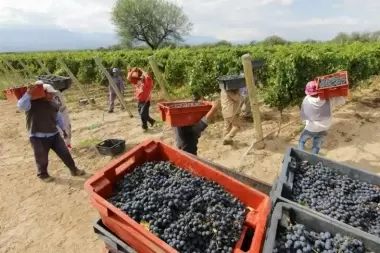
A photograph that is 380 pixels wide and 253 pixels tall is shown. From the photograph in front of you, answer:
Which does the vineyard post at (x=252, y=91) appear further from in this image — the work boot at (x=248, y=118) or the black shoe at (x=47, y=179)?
the black shoe at (x=47, y=179)

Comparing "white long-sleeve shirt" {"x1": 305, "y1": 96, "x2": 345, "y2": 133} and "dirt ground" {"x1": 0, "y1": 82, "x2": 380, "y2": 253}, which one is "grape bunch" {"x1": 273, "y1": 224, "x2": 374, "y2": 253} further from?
"white long-sleeve shirt" {"x1": 305, "y1": 96, "x2": 345, "y2": 133}

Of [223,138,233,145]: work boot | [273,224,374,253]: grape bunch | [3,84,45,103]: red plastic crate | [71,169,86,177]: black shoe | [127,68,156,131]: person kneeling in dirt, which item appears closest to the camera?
[273,224,374,253]: grape bunch

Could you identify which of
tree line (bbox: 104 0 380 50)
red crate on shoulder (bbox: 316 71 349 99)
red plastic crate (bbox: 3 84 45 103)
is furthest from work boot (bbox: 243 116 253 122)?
tree line (bbox: 104 0 380 50)

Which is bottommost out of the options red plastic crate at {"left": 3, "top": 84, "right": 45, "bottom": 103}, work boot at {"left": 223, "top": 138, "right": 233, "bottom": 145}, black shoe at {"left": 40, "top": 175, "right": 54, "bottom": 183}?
black shoe at {"left": 40, "top": 175, "right": 54, "bottom": 183}

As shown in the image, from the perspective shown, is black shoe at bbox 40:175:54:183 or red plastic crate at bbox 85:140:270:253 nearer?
red plastic crate at bbox 85:140:270:253

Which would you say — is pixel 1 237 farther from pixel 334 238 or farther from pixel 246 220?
pixel 334 238

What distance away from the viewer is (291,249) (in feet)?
A: 5.20

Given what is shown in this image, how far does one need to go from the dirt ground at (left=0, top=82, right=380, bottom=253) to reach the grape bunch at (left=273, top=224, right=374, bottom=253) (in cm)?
267

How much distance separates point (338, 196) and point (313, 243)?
2.07 ft

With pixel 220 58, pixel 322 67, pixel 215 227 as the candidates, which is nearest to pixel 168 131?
pixel 220 58

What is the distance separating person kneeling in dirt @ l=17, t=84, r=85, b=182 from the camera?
15.4 feet

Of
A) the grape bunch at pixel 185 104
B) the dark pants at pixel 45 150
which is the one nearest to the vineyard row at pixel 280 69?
the grape bunch at pixel 185 104

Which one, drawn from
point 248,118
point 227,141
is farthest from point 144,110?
point 248,118

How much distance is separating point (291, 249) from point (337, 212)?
518 millimetres
